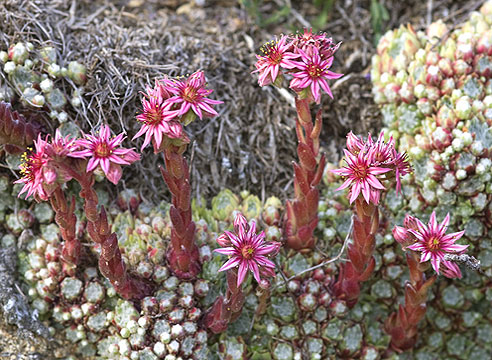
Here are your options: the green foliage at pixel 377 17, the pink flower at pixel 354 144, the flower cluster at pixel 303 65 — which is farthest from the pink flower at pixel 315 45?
the green foliage at pixel 377 17

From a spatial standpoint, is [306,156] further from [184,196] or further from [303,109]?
[184,196]

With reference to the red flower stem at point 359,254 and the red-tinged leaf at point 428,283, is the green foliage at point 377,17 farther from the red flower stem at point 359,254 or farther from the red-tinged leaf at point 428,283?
the red-tinged leaf at point 428,283

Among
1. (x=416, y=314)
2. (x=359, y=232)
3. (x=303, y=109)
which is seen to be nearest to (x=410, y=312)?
(x=416, y=314)

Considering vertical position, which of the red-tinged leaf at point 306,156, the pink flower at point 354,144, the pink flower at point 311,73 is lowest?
the red-tinged leaf at point 306,156

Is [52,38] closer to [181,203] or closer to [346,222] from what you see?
[181,203]

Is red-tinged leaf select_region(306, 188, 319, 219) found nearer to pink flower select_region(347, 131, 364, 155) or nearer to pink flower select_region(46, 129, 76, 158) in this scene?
pink flower select_region(347, 131, 364, 155)
